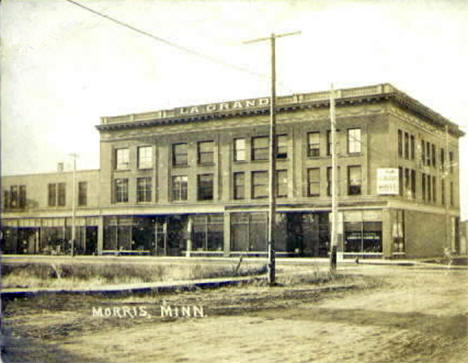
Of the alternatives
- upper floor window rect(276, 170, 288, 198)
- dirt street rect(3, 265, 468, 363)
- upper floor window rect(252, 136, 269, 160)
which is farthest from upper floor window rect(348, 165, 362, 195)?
Answer: dirt street rect(3, 265, 468, 363)

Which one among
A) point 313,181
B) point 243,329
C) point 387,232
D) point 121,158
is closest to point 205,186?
point 313,181

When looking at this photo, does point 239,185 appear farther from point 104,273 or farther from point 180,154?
point 104,273

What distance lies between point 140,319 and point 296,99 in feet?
53.8

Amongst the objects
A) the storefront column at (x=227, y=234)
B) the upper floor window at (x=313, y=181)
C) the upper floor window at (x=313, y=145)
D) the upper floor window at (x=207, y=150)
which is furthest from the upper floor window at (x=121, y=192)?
the upper floor window at (x=313, y=145)

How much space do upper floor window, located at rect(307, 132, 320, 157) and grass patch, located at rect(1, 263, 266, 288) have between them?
32.4 feet

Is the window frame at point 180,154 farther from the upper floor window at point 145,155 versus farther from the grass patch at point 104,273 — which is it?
the grass patch at point 104,273

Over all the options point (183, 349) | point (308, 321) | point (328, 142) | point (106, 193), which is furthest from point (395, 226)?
point (183, 349)

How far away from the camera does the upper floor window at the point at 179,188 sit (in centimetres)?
2975

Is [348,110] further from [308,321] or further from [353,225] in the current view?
[308,321]

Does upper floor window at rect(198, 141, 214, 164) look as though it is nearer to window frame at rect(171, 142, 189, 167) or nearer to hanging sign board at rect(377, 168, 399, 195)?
window frame at rect(171, 142, 189, 167)

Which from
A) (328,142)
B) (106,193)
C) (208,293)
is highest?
(328,142)

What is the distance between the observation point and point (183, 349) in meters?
7.52

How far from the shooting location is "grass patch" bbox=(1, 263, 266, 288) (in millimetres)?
15972

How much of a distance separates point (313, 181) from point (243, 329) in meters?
20.4
